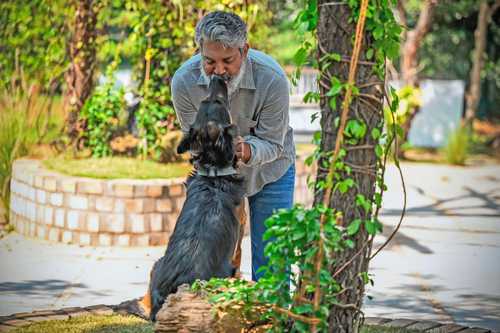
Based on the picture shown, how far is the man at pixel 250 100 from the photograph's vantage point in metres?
3.93

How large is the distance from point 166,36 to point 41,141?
188 centimetres

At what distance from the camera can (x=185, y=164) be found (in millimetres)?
8609

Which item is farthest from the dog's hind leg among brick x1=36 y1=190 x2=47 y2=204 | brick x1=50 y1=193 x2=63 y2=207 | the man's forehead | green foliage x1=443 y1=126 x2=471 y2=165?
green foliage x1=443 y1=126 x2=471 y2=165

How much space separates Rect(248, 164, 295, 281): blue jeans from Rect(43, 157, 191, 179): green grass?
3.32 metres

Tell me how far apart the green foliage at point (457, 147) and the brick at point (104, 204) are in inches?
292

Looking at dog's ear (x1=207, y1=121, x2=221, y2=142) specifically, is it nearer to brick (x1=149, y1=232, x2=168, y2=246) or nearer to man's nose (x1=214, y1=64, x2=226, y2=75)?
man's nose (x1=214, y1=64, x2=226, y2=75)

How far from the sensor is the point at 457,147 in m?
13.5

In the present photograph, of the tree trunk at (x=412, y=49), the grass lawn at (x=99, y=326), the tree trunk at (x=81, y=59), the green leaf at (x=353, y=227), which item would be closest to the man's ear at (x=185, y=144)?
the green leaf at (x=353, y=227)

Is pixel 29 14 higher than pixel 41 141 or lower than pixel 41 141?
higher

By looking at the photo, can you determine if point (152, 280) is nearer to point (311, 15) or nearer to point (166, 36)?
point (311, 15)

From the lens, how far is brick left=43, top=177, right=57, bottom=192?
763 centimetres

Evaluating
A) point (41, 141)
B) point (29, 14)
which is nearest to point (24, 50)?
point (29, 14)

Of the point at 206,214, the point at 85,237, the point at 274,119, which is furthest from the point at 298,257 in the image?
the point at 85,237

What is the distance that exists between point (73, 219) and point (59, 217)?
5.8 inches
